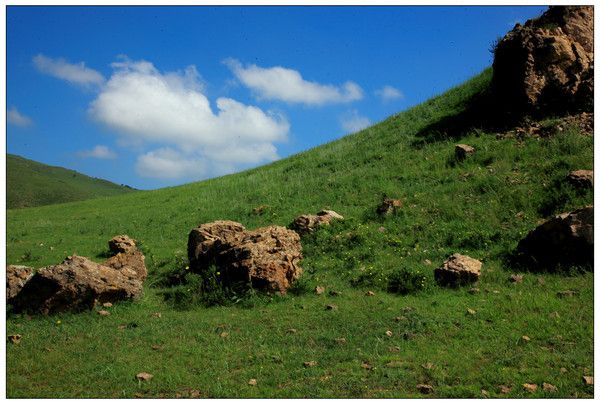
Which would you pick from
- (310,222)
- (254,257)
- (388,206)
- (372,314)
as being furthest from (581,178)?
(254,257)

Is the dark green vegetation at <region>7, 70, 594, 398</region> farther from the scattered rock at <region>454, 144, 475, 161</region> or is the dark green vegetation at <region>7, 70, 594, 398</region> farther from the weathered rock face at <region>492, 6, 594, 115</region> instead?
the weathered rock face at <region>492, 6, 594, 115</region>

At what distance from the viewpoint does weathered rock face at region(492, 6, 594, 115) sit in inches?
945

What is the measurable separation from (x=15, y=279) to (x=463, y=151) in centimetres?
1796

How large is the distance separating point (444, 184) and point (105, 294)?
13726 millimetres

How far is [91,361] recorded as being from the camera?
8.46m

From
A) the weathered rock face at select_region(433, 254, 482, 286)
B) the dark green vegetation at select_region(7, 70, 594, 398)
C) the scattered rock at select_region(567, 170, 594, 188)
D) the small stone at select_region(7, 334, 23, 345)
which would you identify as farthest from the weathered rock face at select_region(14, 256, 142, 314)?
the scattered rock at select_region(567, 170, 594, 188)

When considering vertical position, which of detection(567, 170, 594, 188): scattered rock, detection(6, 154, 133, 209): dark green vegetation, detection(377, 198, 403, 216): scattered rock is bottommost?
detection(377, 198, 403, 216): scattered rock

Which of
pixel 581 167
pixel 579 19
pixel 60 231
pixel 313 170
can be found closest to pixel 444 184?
pixel 581 167

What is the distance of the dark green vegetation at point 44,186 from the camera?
328 feet

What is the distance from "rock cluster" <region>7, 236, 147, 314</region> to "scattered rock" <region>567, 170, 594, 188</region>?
14032 millimetres

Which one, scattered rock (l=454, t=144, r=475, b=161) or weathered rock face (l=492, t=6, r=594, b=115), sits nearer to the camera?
scattered rock (l=454, t=144, r=475, b=161)

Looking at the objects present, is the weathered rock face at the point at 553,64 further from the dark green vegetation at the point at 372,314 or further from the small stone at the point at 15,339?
the small stone at the point at 15,339

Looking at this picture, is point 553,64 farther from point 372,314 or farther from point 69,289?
point 69,289

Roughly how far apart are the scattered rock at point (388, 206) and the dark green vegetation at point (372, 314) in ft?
1.14
